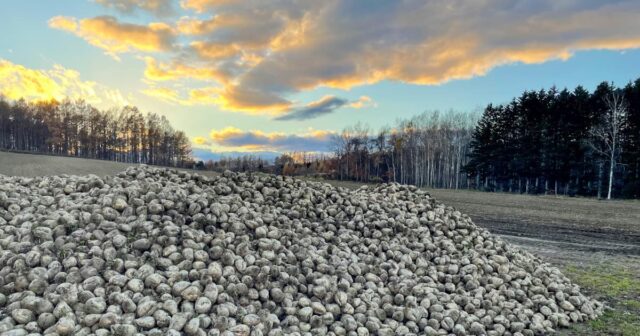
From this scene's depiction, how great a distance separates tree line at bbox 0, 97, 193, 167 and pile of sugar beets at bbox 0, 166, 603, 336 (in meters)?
61.2

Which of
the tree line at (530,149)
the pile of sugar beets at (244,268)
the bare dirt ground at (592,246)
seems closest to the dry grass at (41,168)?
the bare dirt ground at (592,246)

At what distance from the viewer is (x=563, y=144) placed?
39.1 meters

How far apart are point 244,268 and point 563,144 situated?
43.1m

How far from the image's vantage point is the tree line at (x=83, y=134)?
196ft

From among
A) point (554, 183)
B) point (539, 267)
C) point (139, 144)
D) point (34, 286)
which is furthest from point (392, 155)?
point (34, 286)

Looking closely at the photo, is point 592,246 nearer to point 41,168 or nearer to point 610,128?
point 610,128

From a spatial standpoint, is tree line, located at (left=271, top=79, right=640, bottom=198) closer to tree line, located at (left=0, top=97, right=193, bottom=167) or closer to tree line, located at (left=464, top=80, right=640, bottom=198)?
tree line, located at (left=464, top=80, right=640, bottom=198)

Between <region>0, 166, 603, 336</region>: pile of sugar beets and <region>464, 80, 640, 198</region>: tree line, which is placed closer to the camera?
<region>0, 166, 603, 336</region>: pile of sugar beets

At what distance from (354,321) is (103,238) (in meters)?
2.91

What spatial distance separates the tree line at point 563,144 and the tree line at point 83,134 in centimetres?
4813

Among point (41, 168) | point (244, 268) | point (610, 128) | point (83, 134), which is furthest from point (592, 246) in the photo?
point (83, 134)

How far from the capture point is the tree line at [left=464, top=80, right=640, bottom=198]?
34500 millimetres

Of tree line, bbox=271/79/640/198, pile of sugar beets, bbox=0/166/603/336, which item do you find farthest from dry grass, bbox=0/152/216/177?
tree line, bbox=271/79/640/198

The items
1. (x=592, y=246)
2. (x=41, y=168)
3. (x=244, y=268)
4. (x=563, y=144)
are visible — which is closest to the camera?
(x=244, y=268)
